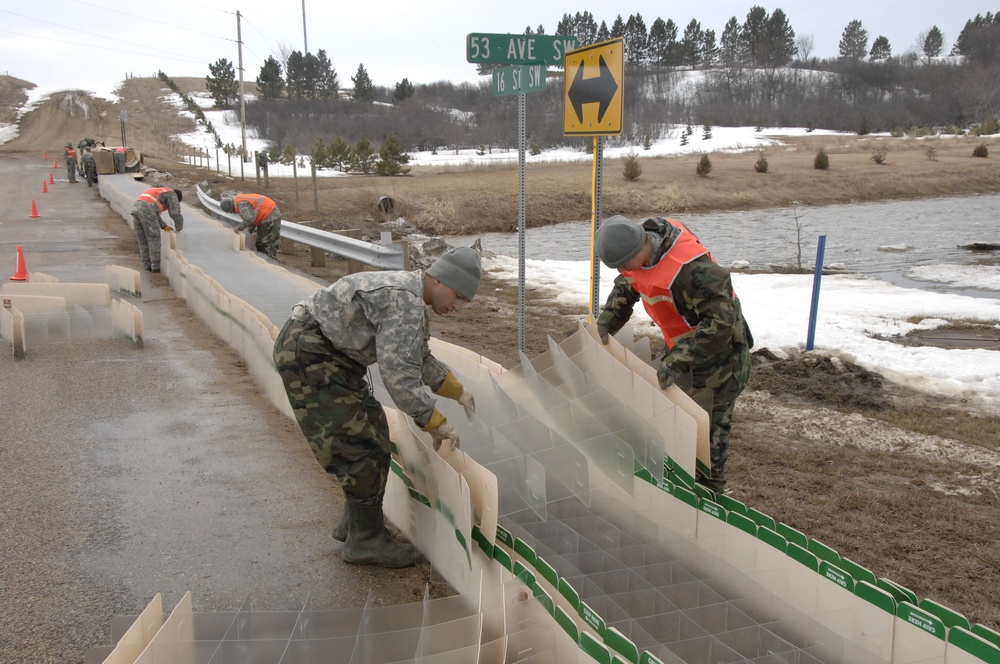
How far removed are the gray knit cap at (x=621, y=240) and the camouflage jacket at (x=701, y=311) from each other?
154 millimetres

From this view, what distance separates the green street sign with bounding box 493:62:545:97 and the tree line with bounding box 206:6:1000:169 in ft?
147

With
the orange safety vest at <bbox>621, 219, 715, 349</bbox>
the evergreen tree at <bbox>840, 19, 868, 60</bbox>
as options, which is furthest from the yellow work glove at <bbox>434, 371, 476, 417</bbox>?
the evergreen tree at <bbox>840, 19, 868, 60</bbox>

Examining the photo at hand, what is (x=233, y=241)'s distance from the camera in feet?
40.2

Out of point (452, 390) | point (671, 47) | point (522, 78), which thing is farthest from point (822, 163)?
point (671, 47)

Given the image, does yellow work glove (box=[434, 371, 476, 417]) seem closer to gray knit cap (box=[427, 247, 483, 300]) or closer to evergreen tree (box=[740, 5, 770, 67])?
gray knit cap (box=[427, 247, 483, 300])

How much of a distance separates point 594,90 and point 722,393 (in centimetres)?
A: 240

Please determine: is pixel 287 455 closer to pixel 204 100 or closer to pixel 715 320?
pixel 715 320

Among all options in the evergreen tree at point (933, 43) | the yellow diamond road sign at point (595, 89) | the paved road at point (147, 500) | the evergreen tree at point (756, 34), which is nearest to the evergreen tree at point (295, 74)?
the evergreen tree at point (756, 34)

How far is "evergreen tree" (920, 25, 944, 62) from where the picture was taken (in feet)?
408

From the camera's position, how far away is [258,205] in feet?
40.2

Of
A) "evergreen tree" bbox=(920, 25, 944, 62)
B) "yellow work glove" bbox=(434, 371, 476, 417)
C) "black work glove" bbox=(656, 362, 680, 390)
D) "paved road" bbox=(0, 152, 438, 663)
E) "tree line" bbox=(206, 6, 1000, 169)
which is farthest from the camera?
"evergreen tree" bbox=(920, 25, 944, 62)

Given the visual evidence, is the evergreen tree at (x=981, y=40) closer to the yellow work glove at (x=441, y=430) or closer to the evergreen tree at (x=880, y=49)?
the evergreen tree at (x=880, y=49)

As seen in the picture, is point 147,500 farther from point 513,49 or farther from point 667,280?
point 513,49

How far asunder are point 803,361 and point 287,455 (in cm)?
492
